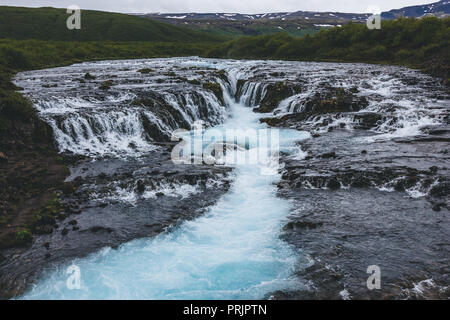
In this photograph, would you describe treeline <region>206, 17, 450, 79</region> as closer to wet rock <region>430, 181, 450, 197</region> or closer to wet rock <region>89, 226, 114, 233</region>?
wet rock <region>430, 181, 450, 197</region>

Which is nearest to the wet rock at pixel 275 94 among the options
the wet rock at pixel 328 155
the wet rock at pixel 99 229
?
the wet rock at pixel 328 155

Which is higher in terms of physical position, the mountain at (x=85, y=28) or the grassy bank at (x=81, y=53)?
the mountain at (x=85, y=28)

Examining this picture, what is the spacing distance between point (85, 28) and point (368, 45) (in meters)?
116

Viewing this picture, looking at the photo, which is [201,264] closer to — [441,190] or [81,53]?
[441,190]

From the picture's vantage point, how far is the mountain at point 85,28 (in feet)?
396

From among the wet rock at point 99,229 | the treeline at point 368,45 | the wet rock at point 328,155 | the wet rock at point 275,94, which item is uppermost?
the treeline at point 368,45

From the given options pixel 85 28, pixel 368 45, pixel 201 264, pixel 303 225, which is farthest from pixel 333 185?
pixel 85 28

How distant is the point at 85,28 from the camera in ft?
456

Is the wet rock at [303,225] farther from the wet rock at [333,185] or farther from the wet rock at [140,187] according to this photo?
the wet rock at [140,187]

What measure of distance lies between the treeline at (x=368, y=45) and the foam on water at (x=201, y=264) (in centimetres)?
4080

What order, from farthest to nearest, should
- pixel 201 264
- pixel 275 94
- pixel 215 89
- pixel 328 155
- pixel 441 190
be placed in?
pixel 215 89
pixel 275 94
pixel 328 155
pixel 441 190
pixel 201 264

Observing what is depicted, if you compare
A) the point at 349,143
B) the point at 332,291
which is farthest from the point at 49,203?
the point at 349,143

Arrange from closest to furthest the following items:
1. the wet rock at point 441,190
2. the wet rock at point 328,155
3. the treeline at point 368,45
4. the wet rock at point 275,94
Answer: the wet rock at point 441,190 → the wet rock at point 328,155 → the wet rock at point 275,94 → the treeline at point 368,45
